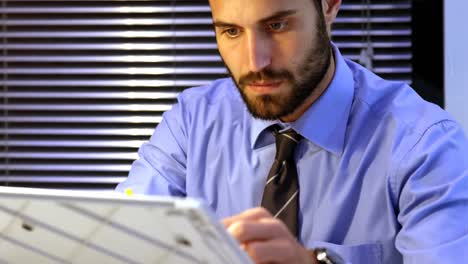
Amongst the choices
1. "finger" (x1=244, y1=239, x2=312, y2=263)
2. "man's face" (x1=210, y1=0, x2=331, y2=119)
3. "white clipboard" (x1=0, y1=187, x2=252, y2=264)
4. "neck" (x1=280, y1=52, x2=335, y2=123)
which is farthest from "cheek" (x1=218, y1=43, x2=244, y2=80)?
"white clipboard" (x1=0, y1=187, x2=252, y2=264)

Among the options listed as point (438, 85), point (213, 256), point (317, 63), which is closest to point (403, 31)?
point (438, 85)

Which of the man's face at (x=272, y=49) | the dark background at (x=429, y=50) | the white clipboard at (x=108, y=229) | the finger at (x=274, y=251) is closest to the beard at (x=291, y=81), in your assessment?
the man's face at (x=272, y=49)

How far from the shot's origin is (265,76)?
1490 mm

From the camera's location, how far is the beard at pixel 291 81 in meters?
1.50

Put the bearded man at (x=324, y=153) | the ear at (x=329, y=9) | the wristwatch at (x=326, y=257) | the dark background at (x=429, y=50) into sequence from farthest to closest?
the dark background at (x=429, y=50) → the ear at (x=329, y=9) → the bearded man at (x=324, y=153) → the wristwatch at (x=326, y=257)

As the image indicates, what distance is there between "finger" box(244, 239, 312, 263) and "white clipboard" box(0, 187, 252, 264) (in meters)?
0.17

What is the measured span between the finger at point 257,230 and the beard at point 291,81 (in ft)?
1.65

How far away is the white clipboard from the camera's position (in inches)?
29.0

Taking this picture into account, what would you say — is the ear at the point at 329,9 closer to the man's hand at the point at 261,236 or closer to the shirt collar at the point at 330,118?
the shirt collar at the point at 330,118

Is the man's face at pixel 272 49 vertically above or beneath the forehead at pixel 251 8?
beneath

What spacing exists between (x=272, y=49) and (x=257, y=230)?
57cm

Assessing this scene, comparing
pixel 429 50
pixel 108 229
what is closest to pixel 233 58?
pixel 108 229

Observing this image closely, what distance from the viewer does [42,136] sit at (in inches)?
104

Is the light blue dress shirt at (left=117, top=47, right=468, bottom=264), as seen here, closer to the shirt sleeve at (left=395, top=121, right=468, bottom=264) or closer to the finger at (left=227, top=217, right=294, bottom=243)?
the shirt sleeve at (left=395, top=121, right=468, bottom=264)
